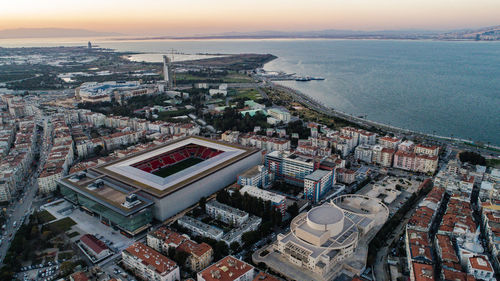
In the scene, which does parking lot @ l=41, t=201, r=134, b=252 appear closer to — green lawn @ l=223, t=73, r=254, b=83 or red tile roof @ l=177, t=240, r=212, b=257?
red tile roof @ l=177, t=240, r=212, b=257

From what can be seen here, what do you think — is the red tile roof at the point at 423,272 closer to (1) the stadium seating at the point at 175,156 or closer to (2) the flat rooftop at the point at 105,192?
(2) the flat rooftop at the point at 105,192

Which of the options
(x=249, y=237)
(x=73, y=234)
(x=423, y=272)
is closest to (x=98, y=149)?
(x=73, y=234)

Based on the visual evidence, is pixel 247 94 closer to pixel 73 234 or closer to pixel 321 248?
pixel 73 234

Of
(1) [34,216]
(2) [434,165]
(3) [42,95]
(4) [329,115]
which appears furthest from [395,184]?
(3) [42,95]

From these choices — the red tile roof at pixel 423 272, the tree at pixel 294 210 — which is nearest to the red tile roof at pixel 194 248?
the tree at pixel 294 210

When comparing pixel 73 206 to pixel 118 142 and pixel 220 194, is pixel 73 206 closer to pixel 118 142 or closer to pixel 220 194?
pixel 220 194
